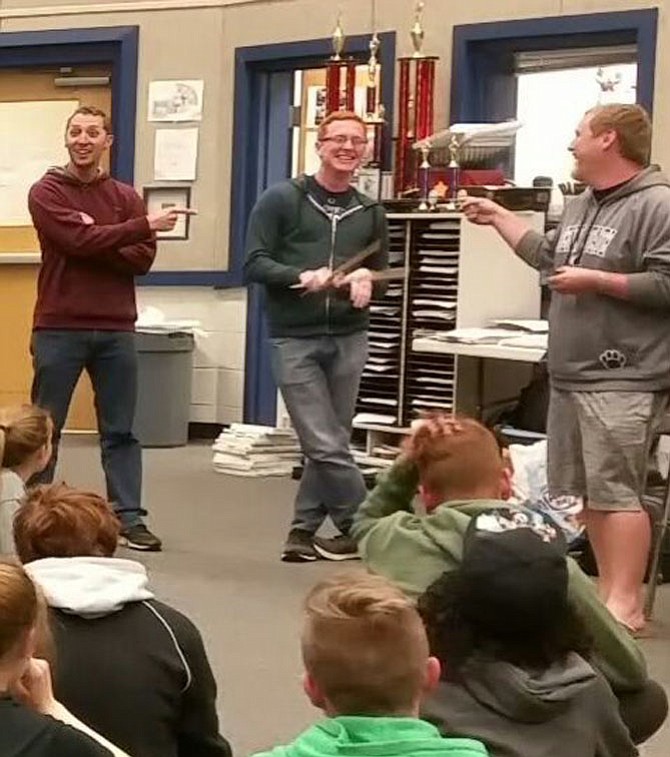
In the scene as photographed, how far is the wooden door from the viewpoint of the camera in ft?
29.6

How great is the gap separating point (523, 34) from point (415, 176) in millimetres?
802

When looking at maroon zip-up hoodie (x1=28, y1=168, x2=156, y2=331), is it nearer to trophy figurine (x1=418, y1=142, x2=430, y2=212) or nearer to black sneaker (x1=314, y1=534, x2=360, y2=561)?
black sneaker (x1=314, y1=534, x2=360, y2=561)

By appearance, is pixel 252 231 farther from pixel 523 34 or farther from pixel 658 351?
pixel 523 34

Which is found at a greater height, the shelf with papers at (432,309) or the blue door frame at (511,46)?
the blue door frame at (511,46)

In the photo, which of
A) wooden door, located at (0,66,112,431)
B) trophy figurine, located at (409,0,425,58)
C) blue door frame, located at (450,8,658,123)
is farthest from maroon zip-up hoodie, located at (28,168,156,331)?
wooden door, located at (0,66,112,431)

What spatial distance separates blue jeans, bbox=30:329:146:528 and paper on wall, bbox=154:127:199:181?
3322 mm

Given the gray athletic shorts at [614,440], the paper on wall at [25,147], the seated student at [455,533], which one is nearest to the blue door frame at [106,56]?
the paper on wall at [25,147]

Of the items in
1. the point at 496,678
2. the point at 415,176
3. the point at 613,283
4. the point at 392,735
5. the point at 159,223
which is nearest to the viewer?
the point at 392,735

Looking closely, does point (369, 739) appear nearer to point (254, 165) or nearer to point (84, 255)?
point (84, 255)

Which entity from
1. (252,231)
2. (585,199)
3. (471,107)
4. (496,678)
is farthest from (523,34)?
(496,678)

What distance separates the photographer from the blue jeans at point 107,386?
542 centimetres

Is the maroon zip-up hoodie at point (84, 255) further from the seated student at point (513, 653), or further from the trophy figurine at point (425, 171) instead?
the seated student at point (513, 653)

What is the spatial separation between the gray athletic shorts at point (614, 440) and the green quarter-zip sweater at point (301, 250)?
113cm

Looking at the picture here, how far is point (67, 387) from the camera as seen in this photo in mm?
5445
